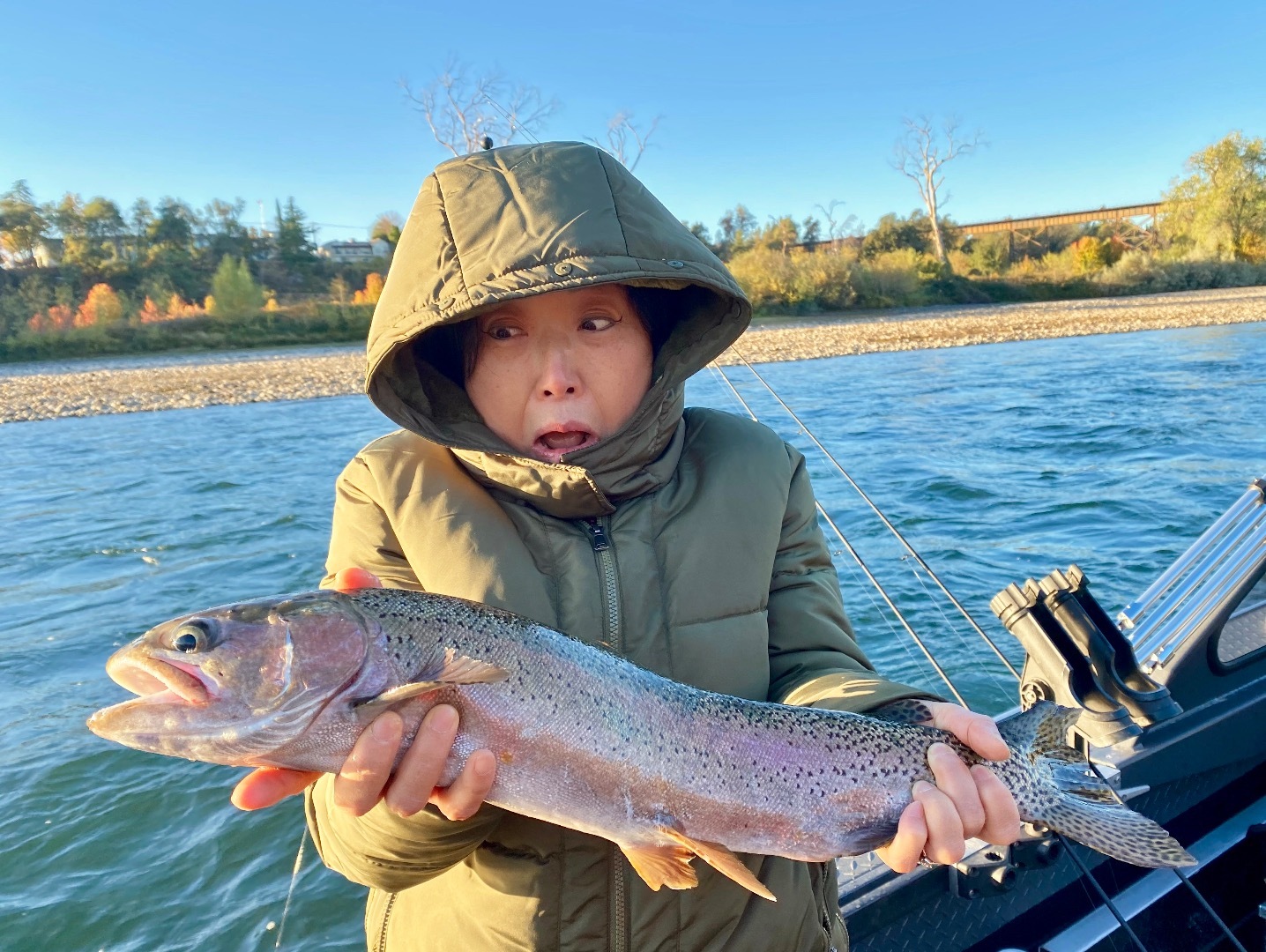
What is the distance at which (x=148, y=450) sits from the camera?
1725 cm

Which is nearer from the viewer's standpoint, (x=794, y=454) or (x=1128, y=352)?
(x=794, y=454)

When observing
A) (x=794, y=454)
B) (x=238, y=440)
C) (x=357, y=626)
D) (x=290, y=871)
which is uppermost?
(x=794, y=454)

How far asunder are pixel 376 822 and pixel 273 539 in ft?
32.2

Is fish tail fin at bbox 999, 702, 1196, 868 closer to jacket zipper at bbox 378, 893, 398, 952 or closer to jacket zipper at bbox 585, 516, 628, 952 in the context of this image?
jacket zipper at bbox 585, 516, 628, 952

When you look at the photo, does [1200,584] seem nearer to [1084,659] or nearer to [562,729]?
[1084,659]

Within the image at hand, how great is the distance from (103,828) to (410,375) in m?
4.77

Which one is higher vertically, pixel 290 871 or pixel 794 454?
pixel 794 454

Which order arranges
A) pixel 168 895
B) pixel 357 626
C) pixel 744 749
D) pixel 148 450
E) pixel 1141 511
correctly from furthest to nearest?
1. pixel 148 450
2. pixel 1141 511
3. pixel 168 895
4. pixel 744 749
5. pixel 357 626

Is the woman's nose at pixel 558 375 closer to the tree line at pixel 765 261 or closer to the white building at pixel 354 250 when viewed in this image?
the tree line at pixel 765 261

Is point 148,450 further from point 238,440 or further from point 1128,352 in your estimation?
point 1128,352

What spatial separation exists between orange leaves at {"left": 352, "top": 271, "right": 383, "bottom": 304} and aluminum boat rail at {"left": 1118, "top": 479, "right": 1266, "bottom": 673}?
56.6 metres

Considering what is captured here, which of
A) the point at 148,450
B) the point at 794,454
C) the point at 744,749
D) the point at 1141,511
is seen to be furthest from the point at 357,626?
the point at 148,450

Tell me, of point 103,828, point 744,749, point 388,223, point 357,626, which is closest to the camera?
point 357,626

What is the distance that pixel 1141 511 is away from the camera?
32.8 ft
